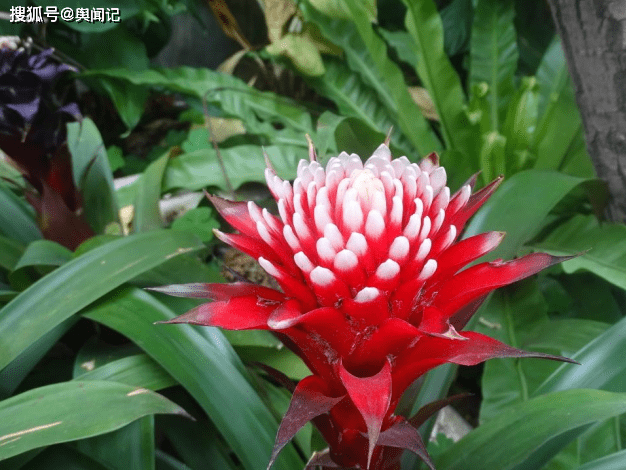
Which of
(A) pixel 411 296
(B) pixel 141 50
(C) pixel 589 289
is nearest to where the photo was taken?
(A) pixel 411 296

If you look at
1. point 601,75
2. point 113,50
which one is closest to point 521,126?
point 601,75

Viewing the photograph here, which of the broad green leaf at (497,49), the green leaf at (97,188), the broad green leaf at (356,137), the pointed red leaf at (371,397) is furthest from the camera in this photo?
the broad green leaf at (497,49)

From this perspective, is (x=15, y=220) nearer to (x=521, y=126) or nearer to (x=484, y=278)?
(x=484, y=278)

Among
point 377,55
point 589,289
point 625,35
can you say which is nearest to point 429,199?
point 625,35

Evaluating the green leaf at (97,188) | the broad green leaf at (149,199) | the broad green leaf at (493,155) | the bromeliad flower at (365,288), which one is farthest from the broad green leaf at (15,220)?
the broad green leaf at (493,155)

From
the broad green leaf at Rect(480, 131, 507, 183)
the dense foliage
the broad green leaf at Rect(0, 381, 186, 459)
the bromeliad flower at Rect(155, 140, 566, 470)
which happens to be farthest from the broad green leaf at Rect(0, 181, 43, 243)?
the broad green leaf at Rect(480, 131, 507, 183)

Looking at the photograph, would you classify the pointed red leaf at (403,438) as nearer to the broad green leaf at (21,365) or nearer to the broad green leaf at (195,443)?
the broad green leaf at (195,443)

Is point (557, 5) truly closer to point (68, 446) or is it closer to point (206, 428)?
point (206, 428)
